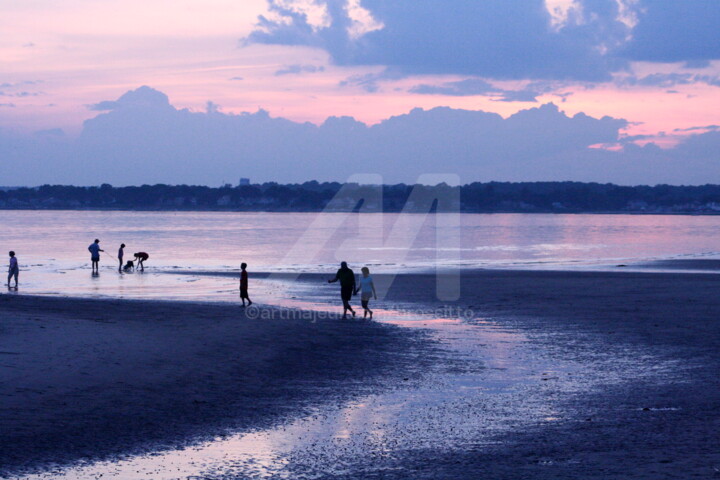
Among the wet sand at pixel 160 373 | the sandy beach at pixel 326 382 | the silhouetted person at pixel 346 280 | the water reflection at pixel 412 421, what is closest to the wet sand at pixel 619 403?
the sandy beach at pixel 326 382

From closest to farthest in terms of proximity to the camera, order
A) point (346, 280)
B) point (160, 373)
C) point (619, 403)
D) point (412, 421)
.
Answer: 1. point (412, 421)
2. point (619, 403)
3. point (160, 373)
4. point (346, 280)

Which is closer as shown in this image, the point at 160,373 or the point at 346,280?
the point at 160,373

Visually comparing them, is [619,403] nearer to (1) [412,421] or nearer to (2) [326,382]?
(1) [412,421]

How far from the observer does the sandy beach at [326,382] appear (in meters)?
9.72

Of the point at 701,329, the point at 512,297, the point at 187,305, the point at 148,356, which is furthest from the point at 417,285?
the point at 148,356

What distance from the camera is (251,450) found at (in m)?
10.1

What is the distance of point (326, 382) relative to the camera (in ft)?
48.5

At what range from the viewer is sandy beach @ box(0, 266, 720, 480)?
31.9 ft

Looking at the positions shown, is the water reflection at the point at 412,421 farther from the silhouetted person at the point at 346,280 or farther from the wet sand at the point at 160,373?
the silhouetted person at the point at 346,280

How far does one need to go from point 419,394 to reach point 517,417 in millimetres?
2235

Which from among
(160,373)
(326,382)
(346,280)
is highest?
(346,280)

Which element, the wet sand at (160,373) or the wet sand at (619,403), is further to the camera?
the wet sand at (160,373)

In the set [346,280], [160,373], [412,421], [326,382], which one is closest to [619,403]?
[412,421]

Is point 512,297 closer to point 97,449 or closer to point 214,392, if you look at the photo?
point 214,392
